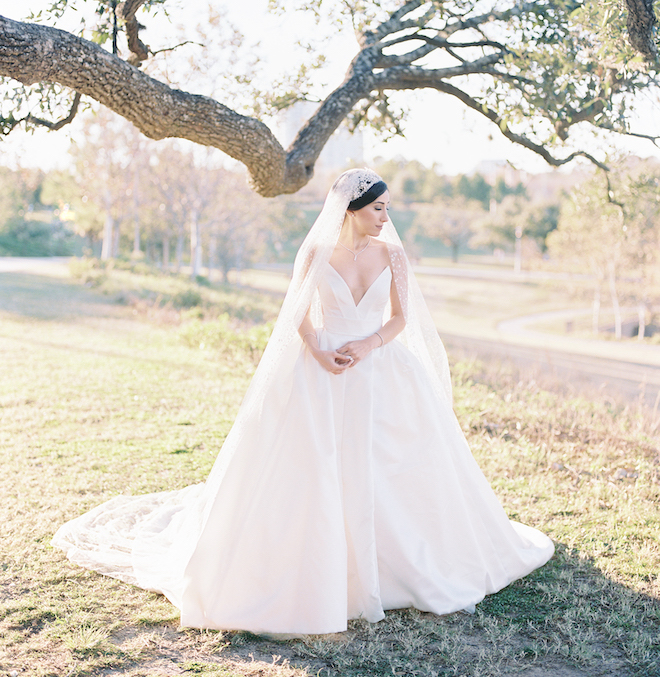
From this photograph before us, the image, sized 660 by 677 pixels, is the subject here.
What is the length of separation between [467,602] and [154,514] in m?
2.13

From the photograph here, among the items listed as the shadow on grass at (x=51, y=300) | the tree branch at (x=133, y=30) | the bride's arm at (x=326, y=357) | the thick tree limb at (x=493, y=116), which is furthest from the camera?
the shadow on grass at (x=51, y=300)

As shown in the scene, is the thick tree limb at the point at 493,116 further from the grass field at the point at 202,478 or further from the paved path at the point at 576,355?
the paved path at the point at 576,355

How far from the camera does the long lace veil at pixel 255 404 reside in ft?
10.9

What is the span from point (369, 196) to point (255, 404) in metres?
1.30

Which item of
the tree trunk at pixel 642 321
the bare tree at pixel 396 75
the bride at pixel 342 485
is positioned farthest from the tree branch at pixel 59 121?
the tree trunk at pixel 642 321

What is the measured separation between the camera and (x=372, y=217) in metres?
3.53

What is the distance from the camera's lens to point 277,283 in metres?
42.0

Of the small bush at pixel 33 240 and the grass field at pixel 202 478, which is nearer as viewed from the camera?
the grass field at pixel 202 478

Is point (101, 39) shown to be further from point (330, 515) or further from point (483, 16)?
point (330, 515)

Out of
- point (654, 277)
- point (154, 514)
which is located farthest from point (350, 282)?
point (654, 277)

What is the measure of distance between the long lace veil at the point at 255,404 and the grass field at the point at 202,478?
0.49 ft

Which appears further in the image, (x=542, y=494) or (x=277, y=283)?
(x=277, y=283)

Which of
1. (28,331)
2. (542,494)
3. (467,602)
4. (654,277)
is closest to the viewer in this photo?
(467,602)

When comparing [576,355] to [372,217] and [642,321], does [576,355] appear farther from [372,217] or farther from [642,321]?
[372,217]
